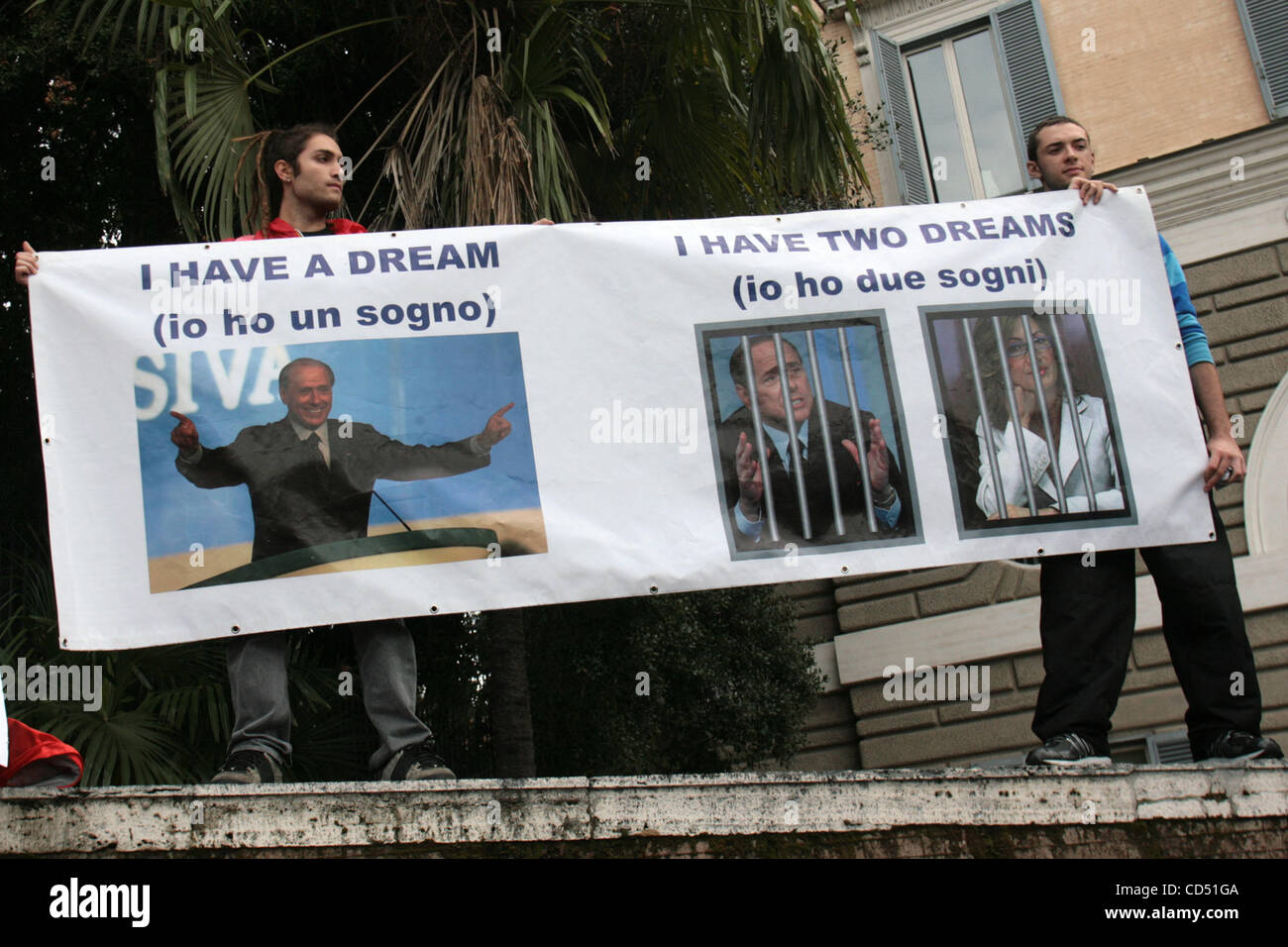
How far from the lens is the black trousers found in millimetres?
3869

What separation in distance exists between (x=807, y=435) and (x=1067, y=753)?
49.2 inches

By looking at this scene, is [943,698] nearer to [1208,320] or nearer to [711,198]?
[1208,320]

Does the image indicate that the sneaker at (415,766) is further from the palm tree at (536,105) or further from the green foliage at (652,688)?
the green foliage at (652,688)

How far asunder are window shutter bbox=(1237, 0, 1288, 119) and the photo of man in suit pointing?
8.69m

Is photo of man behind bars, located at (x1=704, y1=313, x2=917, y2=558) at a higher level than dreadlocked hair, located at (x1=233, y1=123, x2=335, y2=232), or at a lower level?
lower

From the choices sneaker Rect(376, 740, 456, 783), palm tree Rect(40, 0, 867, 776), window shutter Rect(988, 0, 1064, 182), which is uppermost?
window shutter Rect(988, 0, 1064, 182)

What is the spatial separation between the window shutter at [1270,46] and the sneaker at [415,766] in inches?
366

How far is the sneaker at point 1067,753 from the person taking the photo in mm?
3711

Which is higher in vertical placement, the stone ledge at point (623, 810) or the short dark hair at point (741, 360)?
the short dark hair at point (741, 360)

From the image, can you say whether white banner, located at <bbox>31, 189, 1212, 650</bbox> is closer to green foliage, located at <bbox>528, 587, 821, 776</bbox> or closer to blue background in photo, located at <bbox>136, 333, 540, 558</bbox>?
blue background in photo, located at <bbox>136, 333, 540, 558</bbox>

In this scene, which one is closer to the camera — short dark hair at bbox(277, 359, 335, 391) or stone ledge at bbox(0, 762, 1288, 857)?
stone ledge at bbox(0, 762, 1288, 857)
